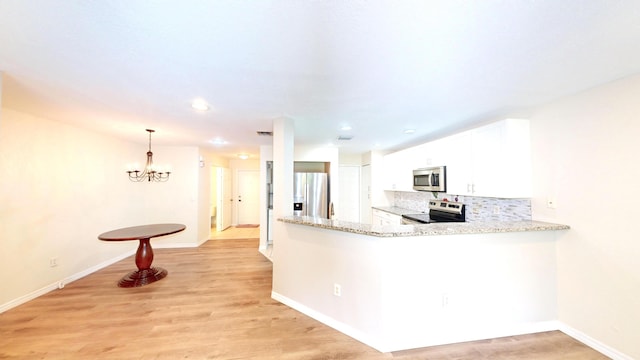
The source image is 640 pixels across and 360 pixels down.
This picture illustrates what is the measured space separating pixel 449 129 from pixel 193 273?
4502 millimetres

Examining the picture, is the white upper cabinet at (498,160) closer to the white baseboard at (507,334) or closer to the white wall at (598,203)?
the white wall at (598,203)

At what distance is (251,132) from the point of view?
362 cm

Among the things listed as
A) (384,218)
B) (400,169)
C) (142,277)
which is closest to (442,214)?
(400,169)

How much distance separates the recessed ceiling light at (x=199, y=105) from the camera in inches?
90.3

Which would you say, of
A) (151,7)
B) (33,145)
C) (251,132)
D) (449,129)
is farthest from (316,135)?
(33,145)

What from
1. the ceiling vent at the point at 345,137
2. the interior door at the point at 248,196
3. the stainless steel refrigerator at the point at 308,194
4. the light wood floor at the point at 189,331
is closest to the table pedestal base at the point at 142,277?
the light wood floor at the point at 189,331

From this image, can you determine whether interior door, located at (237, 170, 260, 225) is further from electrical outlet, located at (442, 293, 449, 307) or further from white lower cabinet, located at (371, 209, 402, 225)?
electrical outlet, located at (442, 293, 449, 307)

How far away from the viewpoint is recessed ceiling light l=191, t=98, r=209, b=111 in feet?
7.52

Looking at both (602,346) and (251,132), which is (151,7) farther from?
(602,346)

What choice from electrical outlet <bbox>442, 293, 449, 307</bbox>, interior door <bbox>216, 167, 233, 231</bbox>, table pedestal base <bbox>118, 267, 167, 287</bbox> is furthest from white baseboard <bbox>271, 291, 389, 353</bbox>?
interior door <bbox>216, 167, 233, 231</bbox>

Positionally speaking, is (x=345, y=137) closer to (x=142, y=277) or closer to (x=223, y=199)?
(x=142, y=277)

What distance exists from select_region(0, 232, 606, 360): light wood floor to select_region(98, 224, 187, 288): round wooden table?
0.18 metres

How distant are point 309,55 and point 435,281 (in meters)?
2.10

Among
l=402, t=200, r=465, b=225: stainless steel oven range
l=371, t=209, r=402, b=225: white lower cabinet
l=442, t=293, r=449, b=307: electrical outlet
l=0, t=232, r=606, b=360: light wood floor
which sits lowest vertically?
l=0, t=232, r=606, b=360: light wood floor
